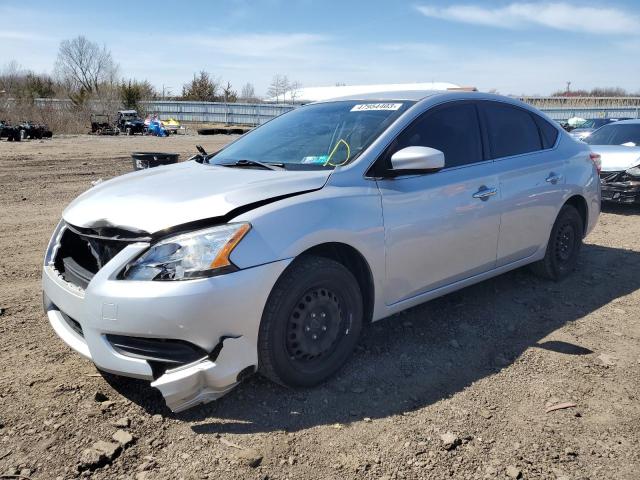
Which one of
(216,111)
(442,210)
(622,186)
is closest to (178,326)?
(442,210)

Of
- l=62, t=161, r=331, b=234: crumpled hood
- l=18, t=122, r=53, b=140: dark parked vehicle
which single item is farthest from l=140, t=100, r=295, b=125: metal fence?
l=62, t=161, r=331, b=234: crumpled hood

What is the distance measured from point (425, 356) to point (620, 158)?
7073 millimetres

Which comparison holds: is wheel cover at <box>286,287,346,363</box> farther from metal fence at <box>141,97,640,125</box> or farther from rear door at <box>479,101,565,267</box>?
metal fence at <box>141,97,640,125</box>

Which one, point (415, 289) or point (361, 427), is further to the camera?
point (415, 289)

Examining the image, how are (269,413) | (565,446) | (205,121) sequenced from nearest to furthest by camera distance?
1. (565,446)
2. (269,413)
3. (205,121)

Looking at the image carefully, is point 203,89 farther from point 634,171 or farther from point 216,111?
point 634,171

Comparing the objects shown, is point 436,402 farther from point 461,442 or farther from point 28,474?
point 28,474

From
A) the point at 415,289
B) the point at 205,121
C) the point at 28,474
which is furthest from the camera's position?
the point at 205,121

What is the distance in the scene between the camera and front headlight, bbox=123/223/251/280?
8.70ft

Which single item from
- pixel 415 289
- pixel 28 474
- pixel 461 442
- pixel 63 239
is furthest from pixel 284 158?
pixel 28 474

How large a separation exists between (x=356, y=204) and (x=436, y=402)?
4.03ft

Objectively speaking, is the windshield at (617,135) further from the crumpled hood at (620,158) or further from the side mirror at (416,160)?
the side mirror at (416,160)

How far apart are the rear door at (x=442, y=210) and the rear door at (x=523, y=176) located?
0.16 m

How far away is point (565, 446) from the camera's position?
2.74m
